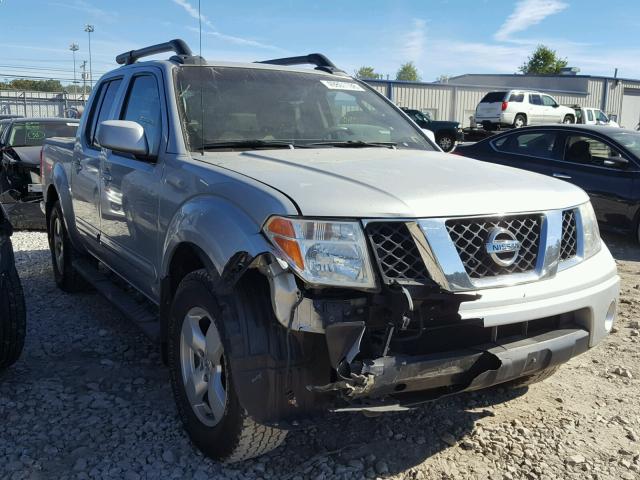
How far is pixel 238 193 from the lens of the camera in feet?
8.68

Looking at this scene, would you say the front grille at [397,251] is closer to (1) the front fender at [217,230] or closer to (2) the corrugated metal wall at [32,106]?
(1) the front fender at [217,230]

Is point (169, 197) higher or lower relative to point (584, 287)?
higher

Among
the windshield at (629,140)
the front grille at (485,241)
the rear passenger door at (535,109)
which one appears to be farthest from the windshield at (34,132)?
the rear passenger door at (535,109)

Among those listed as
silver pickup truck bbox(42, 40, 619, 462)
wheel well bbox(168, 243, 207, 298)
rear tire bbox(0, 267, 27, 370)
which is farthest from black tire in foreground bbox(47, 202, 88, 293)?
wheel well bbox(168, 243, 207, 298)

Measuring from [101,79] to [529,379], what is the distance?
12.7 feet

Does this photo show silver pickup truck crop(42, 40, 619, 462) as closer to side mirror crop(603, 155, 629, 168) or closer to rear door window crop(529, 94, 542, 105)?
side mirror crop(603, 155, 629, 168)

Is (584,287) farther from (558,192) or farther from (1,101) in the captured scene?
(1,101)

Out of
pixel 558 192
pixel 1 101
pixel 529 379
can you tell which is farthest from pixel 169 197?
pixel 1 101

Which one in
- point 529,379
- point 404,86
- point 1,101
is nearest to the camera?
point 529,379

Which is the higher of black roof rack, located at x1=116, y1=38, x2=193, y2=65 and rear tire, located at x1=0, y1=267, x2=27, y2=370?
black roof rack, located at x1=116, y1=38, x2=193, y2=65

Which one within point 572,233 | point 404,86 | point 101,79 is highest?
point 404,86

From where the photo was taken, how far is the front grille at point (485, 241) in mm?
2498

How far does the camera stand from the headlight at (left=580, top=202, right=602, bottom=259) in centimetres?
303

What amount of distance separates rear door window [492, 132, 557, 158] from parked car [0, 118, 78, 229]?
265 inches
